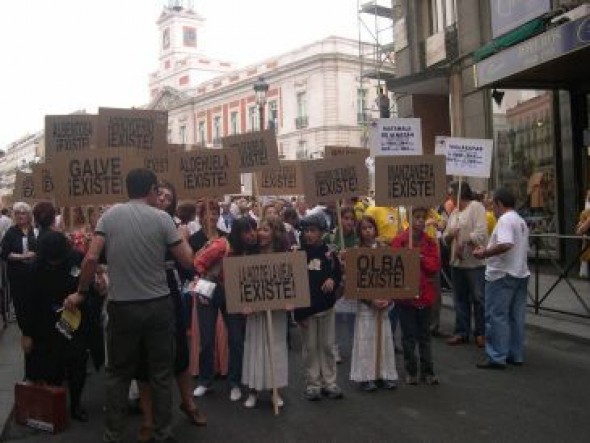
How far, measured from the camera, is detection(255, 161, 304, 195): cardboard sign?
10062 millimetres

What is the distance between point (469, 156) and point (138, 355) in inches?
229

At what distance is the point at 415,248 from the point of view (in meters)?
6.67

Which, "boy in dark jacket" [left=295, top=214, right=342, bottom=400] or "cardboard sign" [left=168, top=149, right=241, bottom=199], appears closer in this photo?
"boy in dark jacket" [left=295, top=214, right=342, bottom=400]

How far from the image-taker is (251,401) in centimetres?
620

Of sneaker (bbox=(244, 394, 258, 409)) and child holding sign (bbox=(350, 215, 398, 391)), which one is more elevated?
child holding sign (bbox=(350, 215, 398, 391))

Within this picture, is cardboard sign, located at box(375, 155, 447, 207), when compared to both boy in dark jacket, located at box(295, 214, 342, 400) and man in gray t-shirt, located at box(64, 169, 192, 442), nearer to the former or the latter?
boy in dark jacket, located at box(295, 214, 342, 400)

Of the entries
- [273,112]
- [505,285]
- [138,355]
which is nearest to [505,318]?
[505,285]

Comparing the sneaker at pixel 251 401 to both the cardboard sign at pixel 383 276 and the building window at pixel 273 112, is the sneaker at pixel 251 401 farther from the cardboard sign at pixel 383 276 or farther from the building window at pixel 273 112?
the building window at pixel 273 112

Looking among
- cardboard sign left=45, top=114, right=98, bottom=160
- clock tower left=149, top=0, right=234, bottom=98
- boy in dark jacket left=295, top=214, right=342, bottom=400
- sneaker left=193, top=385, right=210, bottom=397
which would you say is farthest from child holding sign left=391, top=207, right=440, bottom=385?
clock tower left=149, top=0, right=234, bottom=98

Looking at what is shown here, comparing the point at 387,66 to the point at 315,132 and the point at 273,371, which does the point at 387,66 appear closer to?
the point at 315,132

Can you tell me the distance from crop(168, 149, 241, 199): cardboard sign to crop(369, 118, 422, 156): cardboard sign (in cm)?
182

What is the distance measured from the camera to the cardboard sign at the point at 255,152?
8328mm

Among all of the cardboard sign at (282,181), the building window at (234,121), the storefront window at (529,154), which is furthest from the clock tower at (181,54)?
the cardboard sign at (282,181)

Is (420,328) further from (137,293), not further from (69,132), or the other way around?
(69,132)
